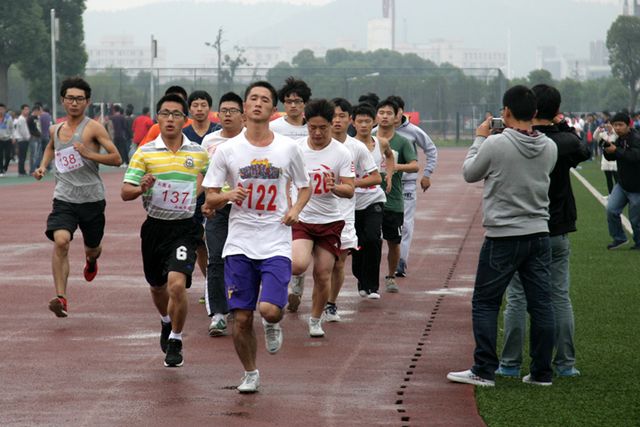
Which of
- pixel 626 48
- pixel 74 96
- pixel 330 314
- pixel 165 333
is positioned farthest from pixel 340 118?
pixel 626 48

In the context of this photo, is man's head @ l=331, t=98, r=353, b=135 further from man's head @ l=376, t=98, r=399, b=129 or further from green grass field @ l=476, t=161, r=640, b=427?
green grass field @ l=476, t=161, r=640, b=427

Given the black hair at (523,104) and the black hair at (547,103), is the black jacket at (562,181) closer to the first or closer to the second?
the black hair at (547,103)

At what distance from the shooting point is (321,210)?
1025 centimetres

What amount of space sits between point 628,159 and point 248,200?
9.50m

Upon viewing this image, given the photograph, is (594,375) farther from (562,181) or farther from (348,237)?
(348,237)

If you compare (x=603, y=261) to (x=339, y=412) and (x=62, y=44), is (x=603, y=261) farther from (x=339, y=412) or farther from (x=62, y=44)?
(x=62, y=44)

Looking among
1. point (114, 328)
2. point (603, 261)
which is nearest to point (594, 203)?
point (603, 261)

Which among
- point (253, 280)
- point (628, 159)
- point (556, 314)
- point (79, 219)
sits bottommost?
point (556, 314)

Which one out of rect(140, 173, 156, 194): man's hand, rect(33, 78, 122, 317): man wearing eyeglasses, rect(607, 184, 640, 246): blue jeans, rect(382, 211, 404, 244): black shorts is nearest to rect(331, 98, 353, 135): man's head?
rect(33, 78, 122, 317): man wearing eyeglasses

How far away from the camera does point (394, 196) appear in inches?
523

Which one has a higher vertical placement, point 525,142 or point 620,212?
point 525,142

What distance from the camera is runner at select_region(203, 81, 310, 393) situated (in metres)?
8.03

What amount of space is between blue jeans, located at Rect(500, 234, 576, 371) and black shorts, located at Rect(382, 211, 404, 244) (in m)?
4.48

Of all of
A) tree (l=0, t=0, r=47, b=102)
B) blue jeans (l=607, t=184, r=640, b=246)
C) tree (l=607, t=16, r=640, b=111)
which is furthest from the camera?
tree (l=607, t=16, r=640, b=111)
